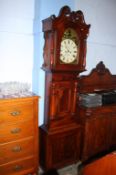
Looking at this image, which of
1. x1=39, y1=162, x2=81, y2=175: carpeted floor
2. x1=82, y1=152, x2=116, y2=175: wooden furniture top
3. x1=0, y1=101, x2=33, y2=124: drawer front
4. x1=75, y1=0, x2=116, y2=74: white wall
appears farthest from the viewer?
x1=75, y1=0, x2=116, y2=74: white wall

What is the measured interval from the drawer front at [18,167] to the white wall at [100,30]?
1.49m

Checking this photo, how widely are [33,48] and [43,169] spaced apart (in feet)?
4.85

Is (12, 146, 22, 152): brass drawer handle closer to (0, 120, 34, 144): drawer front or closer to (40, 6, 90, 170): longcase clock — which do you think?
(0, 120, 34, 144): drawer front

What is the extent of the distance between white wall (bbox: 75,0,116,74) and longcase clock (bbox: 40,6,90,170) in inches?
21.1

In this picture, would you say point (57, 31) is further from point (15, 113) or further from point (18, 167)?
point (18, 167)

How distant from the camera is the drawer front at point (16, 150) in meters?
1.74

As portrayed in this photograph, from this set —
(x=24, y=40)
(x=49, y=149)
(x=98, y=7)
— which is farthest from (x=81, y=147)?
(x=98, y=7)

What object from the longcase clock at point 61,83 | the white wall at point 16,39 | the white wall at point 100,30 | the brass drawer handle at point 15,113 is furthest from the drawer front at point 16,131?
the white wall at point 100,30

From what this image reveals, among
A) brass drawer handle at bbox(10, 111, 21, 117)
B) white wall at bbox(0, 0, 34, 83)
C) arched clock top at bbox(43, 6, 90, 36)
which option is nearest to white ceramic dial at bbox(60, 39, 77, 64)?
arched clock top at bbox(43, 6, 90, 36)

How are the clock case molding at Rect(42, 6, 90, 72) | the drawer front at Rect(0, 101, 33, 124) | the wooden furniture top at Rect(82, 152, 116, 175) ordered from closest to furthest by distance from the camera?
the wooden furniture top at Rect(82, 152, 116, 175) < the drawer front at Rect(0, 101, 33, 124) < the clock case molding at Rect(42, 6, 90, 72)

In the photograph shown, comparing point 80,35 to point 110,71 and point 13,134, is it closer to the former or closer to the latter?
point 110,71

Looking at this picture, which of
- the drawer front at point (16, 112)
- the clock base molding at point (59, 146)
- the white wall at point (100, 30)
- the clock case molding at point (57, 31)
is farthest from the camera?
the white wall at point (100, 30)

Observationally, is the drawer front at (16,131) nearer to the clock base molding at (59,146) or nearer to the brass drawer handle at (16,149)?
the brass drawer handle at (16,149)

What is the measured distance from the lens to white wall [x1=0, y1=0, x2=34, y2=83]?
6.32 ft
